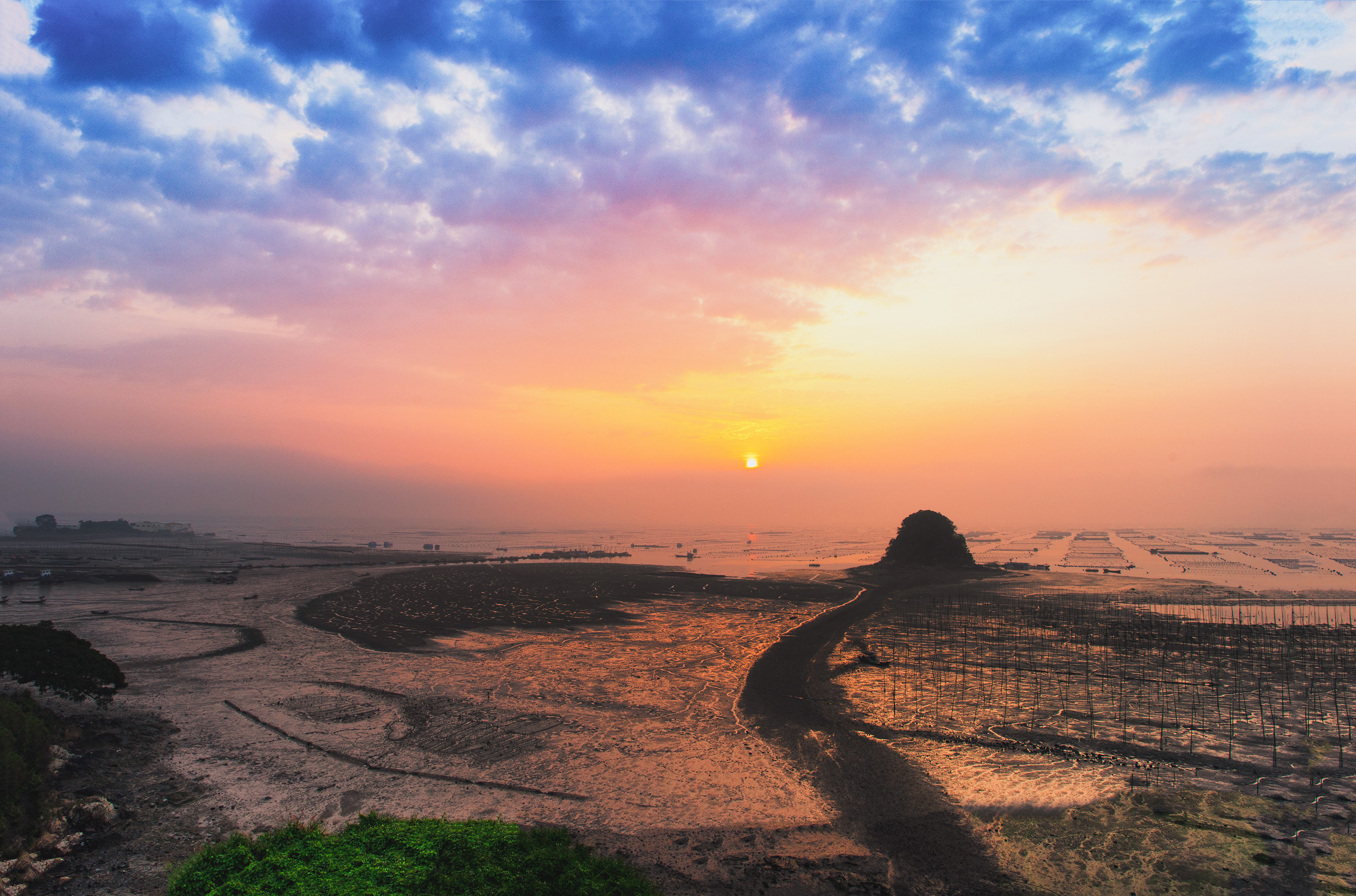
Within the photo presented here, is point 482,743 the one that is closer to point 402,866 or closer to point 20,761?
point 402,866

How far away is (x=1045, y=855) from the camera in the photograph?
42.3 ft

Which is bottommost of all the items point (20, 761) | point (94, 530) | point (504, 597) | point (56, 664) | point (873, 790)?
point (94, 530)

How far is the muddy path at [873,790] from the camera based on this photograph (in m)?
12.3

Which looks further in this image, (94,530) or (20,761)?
(94,530)

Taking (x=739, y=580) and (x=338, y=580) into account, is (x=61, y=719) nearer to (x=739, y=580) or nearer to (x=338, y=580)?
(x=338, y=580)

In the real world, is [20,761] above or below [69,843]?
above

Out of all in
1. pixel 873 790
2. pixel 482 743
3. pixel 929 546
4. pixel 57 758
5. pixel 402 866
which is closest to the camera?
pixel 402 866

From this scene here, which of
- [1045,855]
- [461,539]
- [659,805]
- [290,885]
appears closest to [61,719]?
[290,885]

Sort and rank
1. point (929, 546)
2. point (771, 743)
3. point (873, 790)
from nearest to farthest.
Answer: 1. point (873, 790)
2. point (771, 743)
3. point (929, 546)

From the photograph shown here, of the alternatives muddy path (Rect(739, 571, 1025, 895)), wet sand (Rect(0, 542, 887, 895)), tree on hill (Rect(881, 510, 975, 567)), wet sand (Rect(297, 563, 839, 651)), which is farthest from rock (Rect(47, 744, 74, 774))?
tree on hill (Rect(881, 510, 975, 567))

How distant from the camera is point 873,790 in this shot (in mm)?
16094

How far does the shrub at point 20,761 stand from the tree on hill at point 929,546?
3055 inches

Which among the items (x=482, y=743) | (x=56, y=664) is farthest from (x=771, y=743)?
(x=56, y=664)

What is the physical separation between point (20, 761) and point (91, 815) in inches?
80.5
